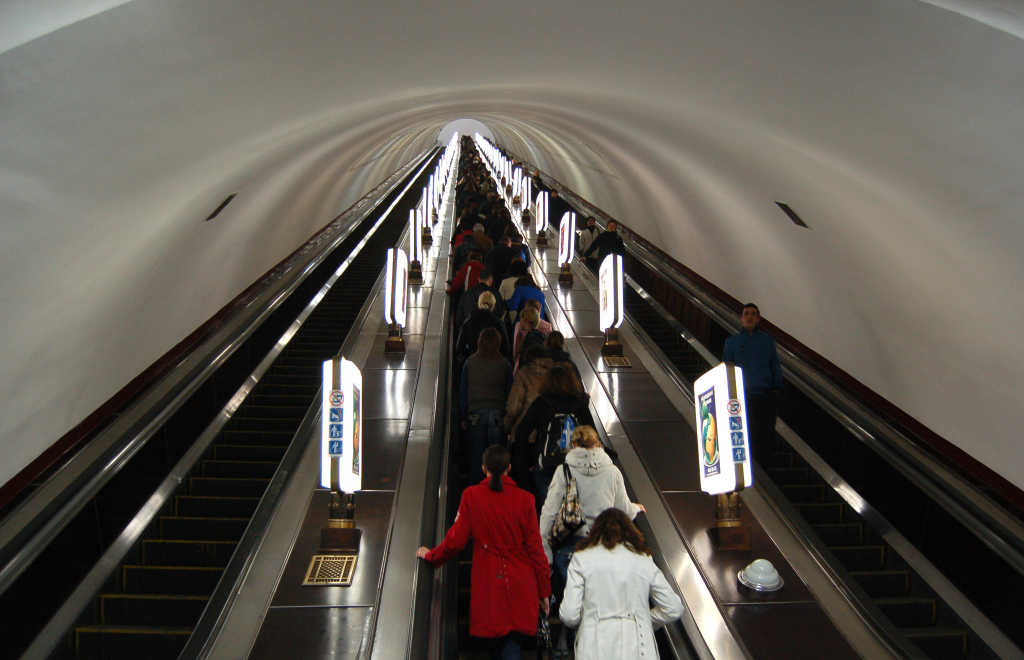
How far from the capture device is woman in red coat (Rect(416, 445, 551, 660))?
3.87 metres

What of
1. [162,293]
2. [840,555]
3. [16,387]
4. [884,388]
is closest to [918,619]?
[840,555]

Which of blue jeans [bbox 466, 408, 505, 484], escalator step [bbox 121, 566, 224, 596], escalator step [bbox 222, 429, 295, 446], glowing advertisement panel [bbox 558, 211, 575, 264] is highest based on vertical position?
glowing advertisement panel [bbox 558, 211, 575, 264]

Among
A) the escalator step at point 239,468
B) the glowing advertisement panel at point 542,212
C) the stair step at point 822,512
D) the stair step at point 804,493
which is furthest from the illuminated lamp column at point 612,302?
the glowing advertisement panel at point 542,212

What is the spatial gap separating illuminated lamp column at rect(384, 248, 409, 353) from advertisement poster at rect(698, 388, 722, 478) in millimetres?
4060

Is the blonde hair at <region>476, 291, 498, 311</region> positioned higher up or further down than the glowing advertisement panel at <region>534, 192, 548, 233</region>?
further down

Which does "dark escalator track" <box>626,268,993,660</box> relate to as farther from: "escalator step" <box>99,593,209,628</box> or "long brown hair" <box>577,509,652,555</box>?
"escalator step" <box>99,593,209,628</box>

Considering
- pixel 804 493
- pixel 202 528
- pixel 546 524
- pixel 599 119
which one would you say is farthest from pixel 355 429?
pixel 599 119

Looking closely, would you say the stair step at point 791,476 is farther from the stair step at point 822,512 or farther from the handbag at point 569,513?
the handbag at point 569,513

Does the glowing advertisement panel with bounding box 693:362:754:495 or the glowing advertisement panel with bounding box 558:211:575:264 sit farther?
the glowing advertisement panel with bounding box 558:211:575:264

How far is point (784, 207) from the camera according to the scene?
9375 mm

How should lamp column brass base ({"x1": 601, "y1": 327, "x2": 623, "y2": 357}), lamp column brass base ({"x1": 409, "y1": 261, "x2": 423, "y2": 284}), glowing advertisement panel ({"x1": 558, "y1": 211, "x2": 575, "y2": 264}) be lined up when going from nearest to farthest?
lamp column brass base ({"x1": 601, "y1": 327, "x2": 623, "y2": 357}) → glowing advertisement panel ({"x1": 558, "y1": 211, "x2": 575, "y2": 264}) → lamp column brass base ({"x1": 409, "y1": 261, "x2": 423, "y2": 284})

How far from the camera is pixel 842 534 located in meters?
6.22

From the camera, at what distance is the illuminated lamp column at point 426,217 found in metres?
16.2

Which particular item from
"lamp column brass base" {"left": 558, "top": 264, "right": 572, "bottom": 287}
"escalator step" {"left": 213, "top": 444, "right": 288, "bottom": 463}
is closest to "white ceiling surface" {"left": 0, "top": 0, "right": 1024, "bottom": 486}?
"escalator step" {"left": 213, "top": 444, "right": 288, "bottom": 463}
